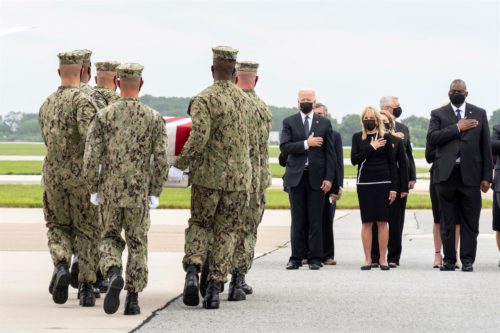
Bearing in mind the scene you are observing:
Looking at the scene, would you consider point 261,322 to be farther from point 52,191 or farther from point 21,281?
point 21,281

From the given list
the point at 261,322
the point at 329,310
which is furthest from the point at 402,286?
the point at 261,322

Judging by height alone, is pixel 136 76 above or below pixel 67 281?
above

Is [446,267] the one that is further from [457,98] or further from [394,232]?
[457,98]

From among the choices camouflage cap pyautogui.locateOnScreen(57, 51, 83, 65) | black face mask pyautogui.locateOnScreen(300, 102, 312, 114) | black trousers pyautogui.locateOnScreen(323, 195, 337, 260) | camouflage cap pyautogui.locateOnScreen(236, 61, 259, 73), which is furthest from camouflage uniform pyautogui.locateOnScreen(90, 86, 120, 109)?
black trousers pyautogui.locateOnScreen(323, 195, 337, 260)

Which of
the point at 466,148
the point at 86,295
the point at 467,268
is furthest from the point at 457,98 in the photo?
the point at 86,295

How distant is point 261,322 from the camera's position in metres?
10.3

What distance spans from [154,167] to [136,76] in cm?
77

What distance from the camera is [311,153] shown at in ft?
52.3

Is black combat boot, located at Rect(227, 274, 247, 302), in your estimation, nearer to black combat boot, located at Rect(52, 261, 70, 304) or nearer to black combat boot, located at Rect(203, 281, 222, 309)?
black combat boot, located at Rect(203, 281, 222, 309)

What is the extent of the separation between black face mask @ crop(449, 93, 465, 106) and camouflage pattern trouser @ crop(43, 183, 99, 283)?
19.5 ft

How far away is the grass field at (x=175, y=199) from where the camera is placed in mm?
31953

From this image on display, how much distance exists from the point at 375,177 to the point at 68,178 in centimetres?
583

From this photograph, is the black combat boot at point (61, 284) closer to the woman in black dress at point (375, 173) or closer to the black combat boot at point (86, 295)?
the black combat boot at point (86, 295)

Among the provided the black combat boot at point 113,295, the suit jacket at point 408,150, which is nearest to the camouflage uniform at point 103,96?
the black combat boot at point 113,295
